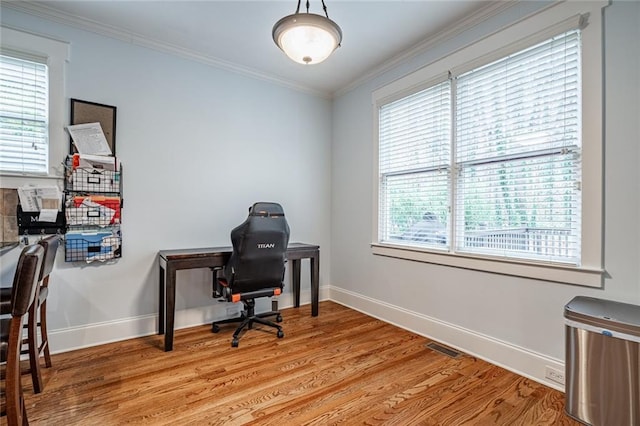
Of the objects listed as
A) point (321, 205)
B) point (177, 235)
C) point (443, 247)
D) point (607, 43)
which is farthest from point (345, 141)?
point (607, 43)

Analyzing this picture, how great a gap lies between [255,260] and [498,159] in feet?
6.96

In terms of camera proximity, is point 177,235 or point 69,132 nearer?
point 69,132

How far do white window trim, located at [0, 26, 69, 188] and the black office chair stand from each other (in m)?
1.51

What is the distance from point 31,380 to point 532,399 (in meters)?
3.23

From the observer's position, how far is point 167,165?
2.97 metres

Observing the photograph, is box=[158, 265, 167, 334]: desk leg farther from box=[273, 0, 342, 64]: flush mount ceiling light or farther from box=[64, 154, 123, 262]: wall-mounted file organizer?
box=[273, 0, 342, 64]: flush mount ceiling light

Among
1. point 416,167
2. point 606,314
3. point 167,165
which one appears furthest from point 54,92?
point 606,314

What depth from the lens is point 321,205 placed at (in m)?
4.07

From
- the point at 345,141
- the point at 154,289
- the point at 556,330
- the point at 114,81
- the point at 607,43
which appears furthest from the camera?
the point at 345,141

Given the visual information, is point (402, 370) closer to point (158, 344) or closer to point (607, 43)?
point (158, 344)

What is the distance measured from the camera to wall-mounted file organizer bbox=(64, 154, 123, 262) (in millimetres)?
2500

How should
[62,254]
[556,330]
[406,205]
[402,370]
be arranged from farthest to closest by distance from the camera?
[406,205]
[62,254]
[402,370]
[556,330]

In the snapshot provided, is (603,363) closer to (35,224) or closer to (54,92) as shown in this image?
(35,224)

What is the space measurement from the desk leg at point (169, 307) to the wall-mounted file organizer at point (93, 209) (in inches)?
23.1
